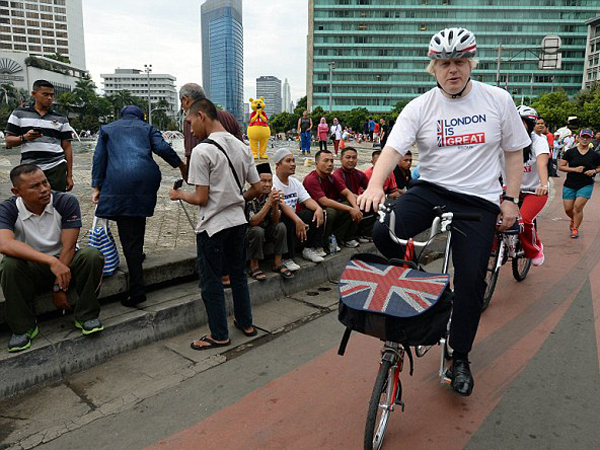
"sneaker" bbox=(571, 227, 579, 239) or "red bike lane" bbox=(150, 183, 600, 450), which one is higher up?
"sneaker" bbox=(571, 227, 579, 239)

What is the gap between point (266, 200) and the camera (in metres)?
5.05

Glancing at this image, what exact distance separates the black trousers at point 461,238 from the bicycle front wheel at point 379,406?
762mm

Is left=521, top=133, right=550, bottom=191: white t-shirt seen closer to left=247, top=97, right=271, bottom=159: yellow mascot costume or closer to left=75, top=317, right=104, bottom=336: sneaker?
left=75, top=317, right=104, bottom=336: sneaker

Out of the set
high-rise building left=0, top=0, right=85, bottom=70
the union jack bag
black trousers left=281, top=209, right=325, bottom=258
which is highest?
Answer: high-rise building left=0, top=0, right=85, bottom=70

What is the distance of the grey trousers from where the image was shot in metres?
4.92

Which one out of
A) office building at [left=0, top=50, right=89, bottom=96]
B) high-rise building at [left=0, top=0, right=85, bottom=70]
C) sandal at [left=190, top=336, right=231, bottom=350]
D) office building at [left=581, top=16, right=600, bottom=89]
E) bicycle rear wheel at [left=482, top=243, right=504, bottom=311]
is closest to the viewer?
sandal at [left=190, top=336, right=231, bottom=350]

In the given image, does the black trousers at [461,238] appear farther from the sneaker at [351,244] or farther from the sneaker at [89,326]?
the sneaker at [351,244]

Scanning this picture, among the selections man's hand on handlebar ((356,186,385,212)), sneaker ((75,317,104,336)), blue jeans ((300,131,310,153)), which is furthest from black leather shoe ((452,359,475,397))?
blue jeans ((300,131,310,153))

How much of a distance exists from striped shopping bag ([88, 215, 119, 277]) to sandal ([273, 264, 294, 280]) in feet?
5.82

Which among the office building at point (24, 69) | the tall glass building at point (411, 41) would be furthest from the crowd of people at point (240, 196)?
the office building at point (24, 69)

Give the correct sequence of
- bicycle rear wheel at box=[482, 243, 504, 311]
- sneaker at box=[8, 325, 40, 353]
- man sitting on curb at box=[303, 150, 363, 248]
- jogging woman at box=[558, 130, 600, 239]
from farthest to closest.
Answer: jogging woman at box=[558, 130, 600, 239], man sitting on curb at box=[303, 150, 363, 248], bicycle rear wheel at box=[482, 243, 504, 311], sneaker at box=[8, 325, 40, 353]

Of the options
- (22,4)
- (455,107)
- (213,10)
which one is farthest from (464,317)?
(213,10)

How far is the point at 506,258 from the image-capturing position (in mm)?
5148

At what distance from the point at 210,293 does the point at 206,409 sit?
3.22ft
